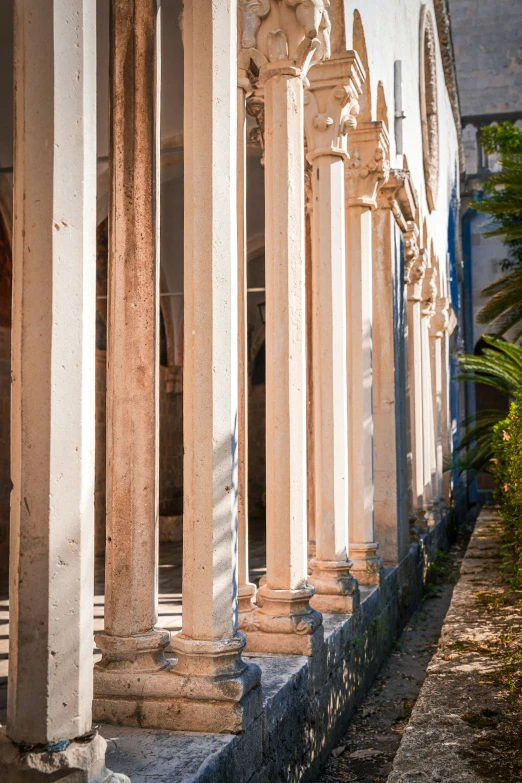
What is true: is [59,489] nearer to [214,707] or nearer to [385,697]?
[214,707]

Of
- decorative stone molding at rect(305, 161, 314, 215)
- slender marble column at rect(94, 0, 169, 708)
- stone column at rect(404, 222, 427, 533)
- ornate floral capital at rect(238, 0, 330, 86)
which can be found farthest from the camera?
stone column at rect(404, 222, 427, 533)

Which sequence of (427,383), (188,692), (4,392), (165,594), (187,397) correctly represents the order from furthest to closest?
(427,383) → (4,392) → (165,594) → (187,397) → (188,692)

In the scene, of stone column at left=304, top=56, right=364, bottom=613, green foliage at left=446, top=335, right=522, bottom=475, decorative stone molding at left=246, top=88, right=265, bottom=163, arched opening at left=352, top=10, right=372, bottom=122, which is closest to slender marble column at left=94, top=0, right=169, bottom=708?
decorative stone molding at left=246, top=88, right=265, bottom=163

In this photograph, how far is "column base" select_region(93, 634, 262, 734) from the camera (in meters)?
3.07

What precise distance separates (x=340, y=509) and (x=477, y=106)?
21.0 m

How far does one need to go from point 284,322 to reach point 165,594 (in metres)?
4.29

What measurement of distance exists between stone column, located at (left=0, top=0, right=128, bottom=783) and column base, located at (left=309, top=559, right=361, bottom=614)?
3244mm

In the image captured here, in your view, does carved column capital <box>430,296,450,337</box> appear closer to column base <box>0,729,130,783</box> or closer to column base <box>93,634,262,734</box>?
column base <box>93,634,262,734</box>

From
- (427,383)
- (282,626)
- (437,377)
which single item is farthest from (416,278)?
(282,626)

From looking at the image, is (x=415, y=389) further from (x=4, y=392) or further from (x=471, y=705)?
(x=471, y=705)

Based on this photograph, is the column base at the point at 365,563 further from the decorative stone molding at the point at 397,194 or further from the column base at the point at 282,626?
the decorative stone molding at the point at 397,194

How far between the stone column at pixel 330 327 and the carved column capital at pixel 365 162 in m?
1.24

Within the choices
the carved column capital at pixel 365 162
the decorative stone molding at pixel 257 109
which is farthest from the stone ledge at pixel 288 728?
the carved column capital at pixel 365 162

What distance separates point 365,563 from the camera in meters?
6.68
